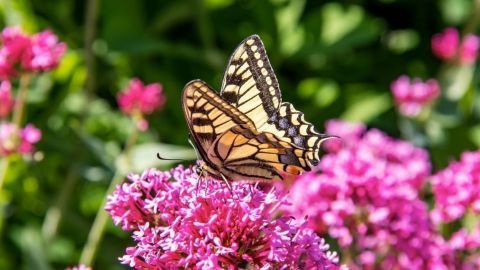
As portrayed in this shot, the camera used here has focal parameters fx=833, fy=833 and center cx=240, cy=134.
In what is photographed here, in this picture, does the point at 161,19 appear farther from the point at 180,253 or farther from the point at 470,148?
the point at 180,253

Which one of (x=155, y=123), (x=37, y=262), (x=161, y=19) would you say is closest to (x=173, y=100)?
(x=155, y=123)

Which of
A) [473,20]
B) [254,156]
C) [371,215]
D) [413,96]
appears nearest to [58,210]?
[371,215]

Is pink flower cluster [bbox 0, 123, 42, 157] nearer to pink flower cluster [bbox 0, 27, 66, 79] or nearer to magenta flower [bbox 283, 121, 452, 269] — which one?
pink flower cluster [bbox 0, 27, 66, 79]

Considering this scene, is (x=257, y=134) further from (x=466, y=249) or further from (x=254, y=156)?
(x=466, y=249)

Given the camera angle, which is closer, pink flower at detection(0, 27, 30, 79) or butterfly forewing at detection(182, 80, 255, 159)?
butterfly forewing at detection(182, 80, 255, 159)

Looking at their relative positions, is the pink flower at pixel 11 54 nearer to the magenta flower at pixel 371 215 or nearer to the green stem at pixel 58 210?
the green stem at pixel 58 210

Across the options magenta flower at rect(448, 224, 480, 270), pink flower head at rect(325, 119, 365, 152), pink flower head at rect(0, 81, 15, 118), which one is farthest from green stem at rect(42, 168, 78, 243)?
magenta flower at rect(448, 224, 480, 270)

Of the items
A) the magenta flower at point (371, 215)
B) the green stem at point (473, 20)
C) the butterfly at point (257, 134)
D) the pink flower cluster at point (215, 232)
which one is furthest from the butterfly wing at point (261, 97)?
the green stem at point (473, 20)
